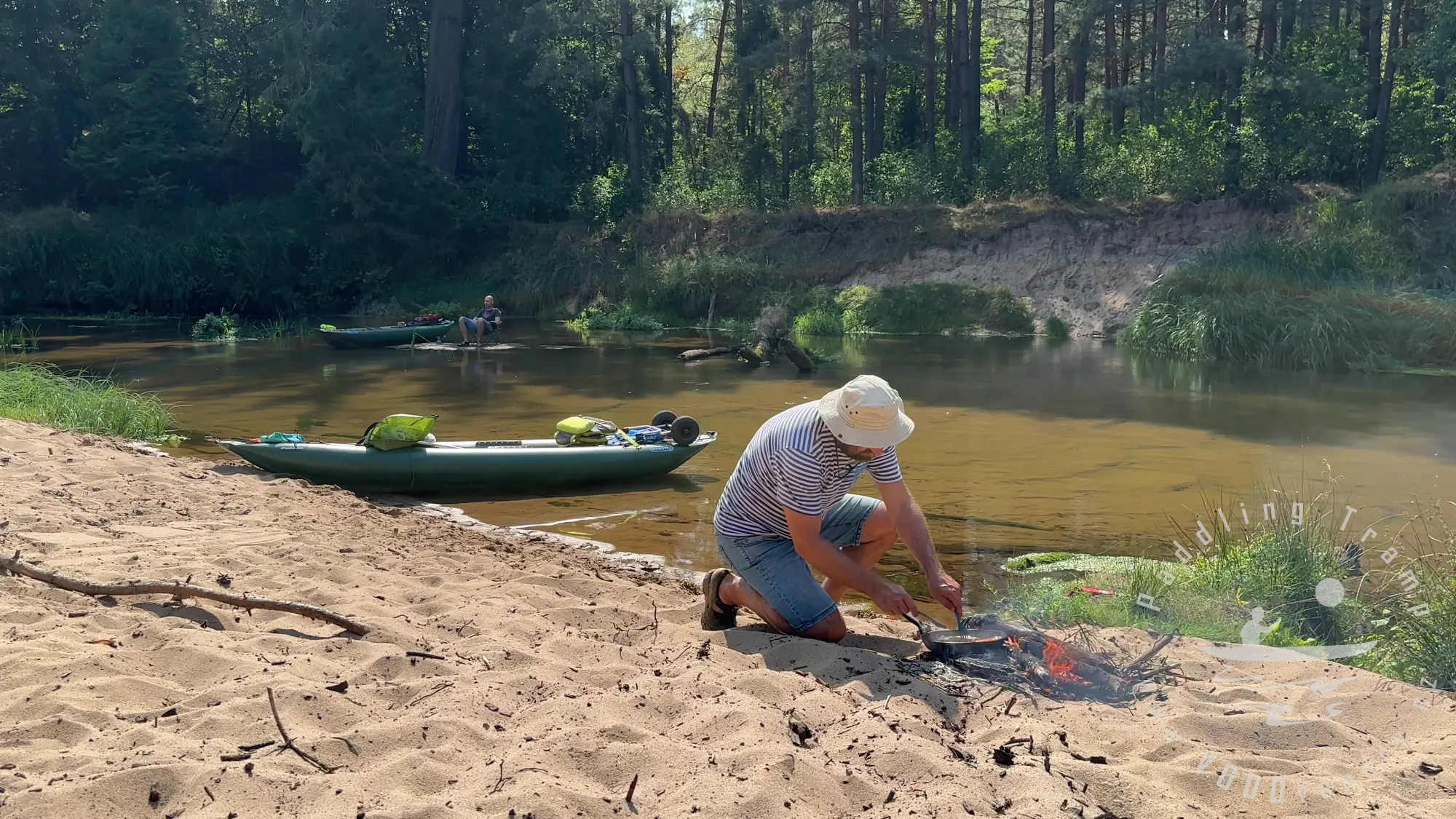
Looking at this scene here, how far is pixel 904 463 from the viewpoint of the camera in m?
9.98

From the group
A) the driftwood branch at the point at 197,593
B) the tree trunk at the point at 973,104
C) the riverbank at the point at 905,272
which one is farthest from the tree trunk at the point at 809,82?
the driftwood branch at the point at 197,593

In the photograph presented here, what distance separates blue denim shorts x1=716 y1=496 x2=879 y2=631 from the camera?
14.9 ft

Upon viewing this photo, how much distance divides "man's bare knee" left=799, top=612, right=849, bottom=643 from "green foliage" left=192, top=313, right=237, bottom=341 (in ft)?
66.4

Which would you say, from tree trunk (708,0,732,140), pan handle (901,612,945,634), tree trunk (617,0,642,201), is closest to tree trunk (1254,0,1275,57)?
tree trunk (708,0,732,140)

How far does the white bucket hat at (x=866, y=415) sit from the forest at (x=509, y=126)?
69.8 feet

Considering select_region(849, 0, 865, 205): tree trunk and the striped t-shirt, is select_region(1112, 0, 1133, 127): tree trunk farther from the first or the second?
the striped t-shirt

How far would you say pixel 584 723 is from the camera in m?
3.56

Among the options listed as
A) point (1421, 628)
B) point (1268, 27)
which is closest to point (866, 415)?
Answer: point (1421, 628)

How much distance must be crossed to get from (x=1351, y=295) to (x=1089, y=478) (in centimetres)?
1114

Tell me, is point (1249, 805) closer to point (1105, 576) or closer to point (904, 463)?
point (1105, 576)

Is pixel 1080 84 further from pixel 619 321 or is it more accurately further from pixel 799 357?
pixel 799 357

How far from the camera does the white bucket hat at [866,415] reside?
4090 millimetres

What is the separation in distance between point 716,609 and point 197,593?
1.99m

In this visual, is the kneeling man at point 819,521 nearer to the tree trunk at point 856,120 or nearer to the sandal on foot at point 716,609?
the sandal on foot at point 716,609
